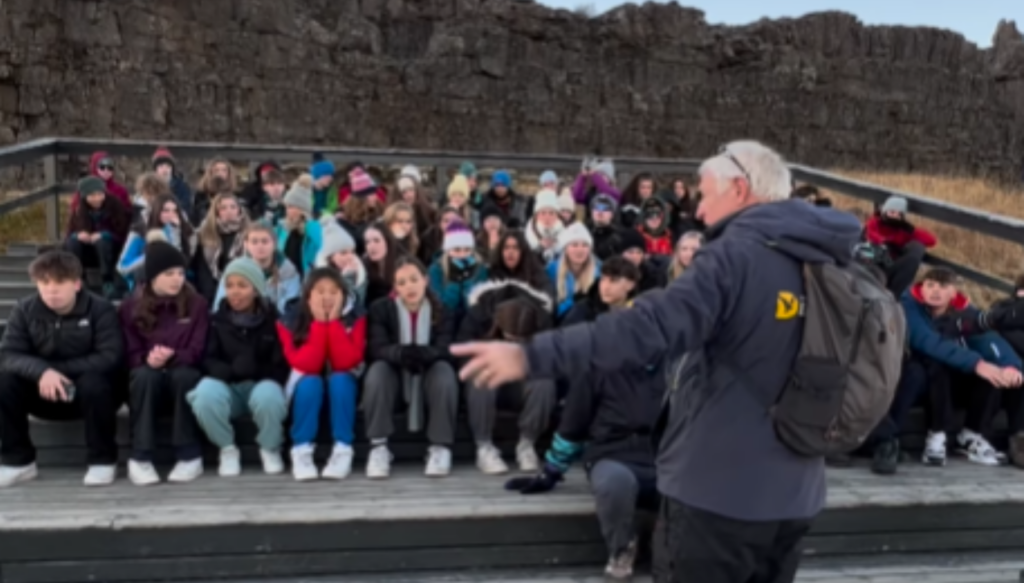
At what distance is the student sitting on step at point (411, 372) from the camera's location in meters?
4.18

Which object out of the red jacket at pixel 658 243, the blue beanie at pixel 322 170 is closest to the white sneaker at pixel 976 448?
the red jacket at pixel 658 243

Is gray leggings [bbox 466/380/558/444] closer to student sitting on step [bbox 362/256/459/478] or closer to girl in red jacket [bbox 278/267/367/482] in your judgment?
student sitting on step [bbox 362/256/459/478]

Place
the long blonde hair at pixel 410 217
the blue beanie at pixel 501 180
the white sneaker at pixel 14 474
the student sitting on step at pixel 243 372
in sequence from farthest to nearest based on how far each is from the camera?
1. the blue beanie at pixel 501 180
2. the long blonde hair at pixel 410 217
3. the student sitting on step at pixel 243 372
4. the white sneaker at pixel 14 474

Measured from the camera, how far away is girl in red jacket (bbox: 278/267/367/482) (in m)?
4.12

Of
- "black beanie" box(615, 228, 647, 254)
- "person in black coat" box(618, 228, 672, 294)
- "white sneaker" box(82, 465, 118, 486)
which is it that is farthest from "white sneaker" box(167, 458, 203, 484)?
"black beanie" box(615, 228, 647, 254)

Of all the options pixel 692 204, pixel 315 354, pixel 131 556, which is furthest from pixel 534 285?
pixel 692 204

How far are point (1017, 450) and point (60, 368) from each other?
15.6 feet

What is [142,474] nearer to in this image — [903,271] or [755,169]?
[755,169]

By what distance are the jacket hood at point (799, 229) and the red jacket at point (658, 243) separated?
454 cm

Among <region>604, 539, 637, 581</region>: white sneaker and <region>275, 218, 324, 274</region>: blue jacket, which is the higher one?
<region>275, 218, 324, 274</region>: blue jacket

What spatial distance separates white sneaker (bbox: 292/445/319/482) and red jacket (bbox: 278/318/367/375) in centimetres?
37

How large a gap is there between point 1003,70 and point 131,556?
30.9 metres

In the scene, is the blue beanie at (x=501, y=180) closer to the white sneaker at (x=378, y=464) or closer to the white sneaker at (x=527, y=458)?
the white sneaker at (x=527, y=458)

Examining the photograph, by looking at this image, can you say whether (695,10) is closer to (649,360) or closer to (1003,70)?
Result: (1003,70)
